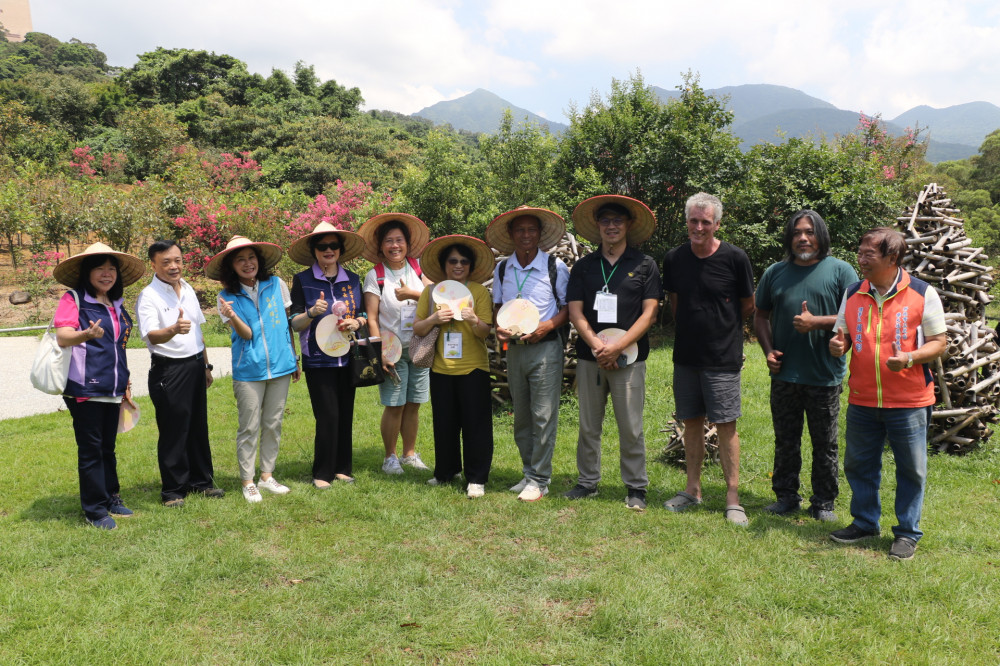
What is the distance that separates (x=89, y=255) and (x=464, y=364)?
9.37 feet

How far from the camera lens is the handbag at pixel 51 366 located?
432 cm

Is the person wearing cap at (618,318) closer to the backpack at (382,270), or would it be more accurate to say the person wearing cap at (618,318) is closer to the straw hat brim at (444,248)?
the straw hat brim at (444,248)

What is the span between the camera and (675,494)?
5.22 meters

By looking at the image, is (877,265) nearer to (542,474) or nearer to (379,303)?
(542,474)

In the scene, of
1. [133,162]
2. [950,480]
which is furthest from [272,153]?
[950,480]

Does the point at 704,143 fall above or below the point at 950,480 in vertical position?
above

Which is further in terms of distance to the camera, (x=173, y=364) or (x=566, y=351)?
(x=566, y=351)

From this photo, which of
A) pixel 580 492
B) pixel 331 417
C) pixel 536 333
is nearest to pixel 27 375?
pixel 331 417

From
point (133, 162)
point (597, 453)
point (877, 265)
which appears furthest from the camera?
point (133, 162)

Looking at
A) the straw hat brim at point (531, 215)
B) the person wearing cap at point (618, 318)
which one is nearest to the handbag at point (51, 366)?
the straw hat brim at point (531, 215)

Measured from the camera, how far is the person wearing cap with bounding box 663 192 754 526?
4.50m

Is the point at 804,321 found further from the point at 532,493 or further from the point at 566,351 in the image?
the point at 566,351

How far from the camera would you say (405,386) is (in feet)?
19.0

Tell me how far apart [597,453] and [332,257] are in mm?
2724
